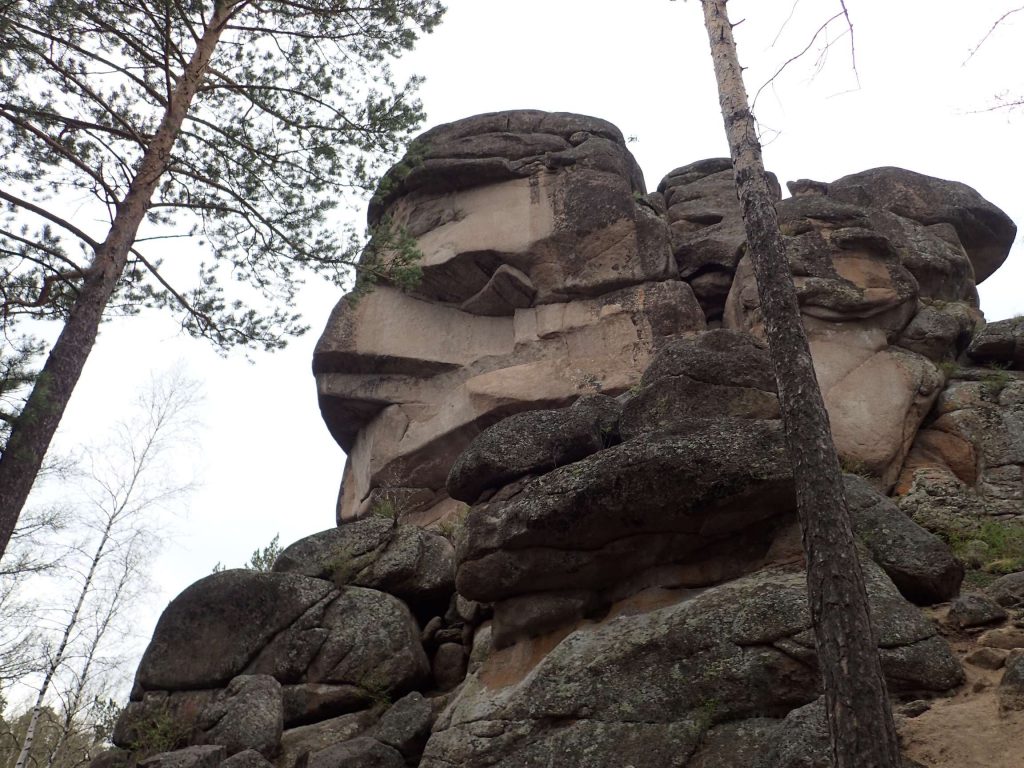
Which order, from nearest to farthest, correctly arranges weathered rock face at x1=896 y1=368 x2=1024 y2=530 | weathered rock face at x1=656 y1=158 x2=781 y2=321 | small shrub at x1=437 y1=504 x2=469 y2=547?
weathered rock face at x1=896 y1=368 x2=1024 y2=530 < small shrub at x1=437 y1=504 x2=469 y2=547 < weathered rock face at x1=656 y1=158 x2=781 y2=321

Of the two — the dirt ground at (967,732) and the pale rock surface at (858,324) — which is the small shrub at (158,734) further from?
the pale rock surface at (858,324)

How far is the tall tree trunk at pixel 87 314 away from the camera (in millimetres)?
9773

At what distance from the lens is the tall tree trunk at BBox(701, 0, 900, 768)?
20.9 feet

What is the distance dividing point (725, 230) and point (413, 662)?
12446 mm

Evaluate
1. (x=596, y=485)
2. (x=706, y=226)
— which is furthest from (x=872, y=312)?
(x=596, y=485)

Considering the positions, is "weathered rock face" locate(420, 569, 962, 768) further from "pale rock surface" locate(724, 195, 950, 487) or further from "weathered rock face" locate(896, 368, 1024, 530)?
"pale rock surface" locate(724, 195, 950, 487)

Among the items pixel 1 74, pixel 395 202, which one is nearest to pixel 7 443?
pixel 1 74

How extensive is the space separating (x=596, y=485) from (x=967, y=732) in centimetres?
481

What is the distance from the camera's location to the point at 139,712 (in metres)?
12.4

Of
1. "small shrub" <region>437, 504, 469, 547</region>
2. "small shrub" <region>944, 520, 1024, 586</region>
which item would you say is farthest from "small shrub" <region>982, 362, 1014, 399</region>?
"small shrub" <region>437, 504, 469, 547</region>

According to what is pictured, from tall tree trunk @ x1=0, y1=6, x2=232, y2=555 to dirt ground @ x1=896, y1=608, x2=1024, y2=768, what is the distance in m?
9.00

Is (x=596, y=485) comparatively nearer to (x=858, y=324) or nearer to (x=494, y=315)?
(x=858, y=324)

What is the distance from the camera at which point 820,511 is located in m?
7.31

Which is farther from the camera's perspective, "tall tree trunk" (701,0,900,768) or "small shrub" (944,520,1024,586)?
"small shrub" (944,520,1024,586)
